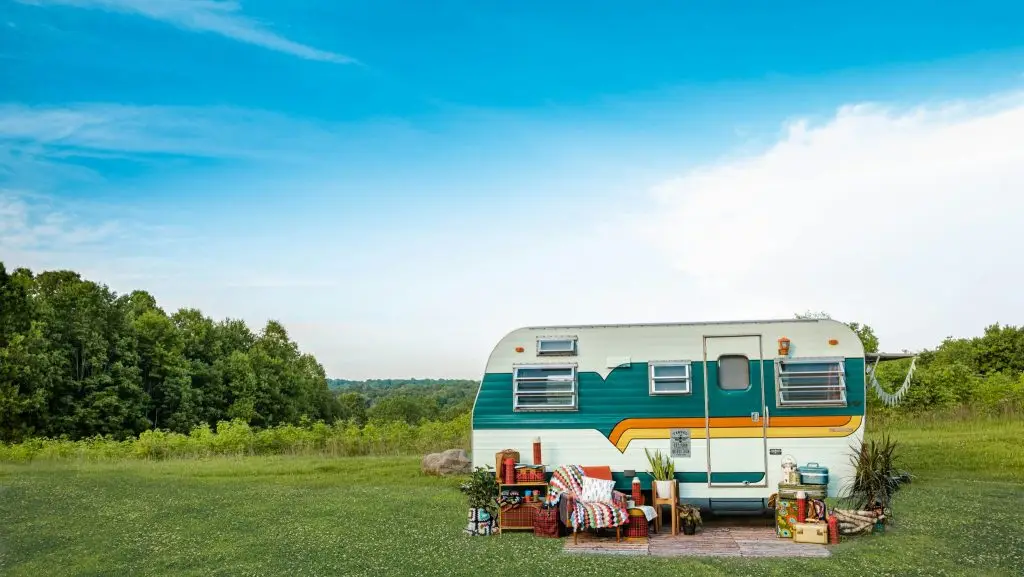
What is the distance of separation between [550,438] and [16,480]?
1251 cm

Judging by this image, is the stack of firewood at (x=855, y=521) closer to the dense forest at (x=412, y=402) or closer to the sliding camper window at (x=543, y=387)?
the sliding camper window at (x=543, y=387)

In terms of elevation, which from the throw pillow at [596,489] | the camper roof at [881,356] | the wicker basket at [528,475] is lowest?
the throw pillow at [596,489]

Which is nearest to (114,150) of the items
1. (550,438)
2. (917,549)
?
(550,438)

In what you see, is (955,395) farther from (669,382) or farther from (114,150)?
(114,150)

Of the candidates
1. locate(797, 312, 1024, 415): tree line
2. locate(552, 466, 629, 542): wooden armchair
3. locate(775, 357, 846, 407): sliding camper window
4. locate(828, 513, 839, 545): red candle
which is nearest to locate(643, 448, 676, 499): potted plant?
locate(552, 466, 629, 542): wooden armchair

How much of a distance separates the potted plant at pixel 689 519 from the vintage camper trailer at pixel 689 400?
0.40 m

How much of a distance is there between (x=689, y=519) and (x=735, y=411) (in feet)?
5.49

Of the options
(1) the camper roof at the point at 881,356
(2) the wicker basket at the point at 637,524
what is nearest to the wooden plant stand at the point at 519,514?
(2) the wicker basket at the point at 637,524

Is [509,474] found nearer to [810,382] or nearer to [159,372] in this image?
[810,382]

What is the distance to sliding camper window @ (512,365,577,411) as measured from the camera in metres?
11.4

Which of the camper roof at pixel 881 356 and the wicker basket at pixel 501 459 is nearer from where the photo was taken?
the wicker basket at pixel 501 459

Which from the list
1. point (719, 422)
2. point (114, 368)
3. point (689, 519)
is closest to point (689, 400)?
point (719, 422)

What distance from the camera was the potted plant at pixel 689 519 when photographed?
10359mm

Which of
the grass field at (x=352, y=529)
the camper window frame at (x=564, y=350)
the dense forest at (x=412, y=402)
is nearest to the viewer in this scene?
the grass field at (x=352, y=529)
